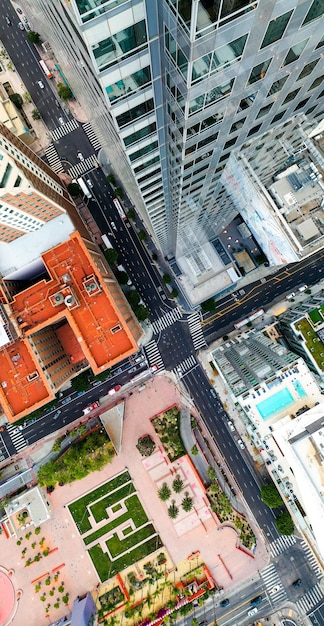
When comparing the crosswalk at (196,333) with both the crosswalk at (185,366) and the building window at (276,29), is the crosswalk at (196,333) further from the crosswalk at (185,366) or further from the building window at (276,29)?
the building window at (276,29)

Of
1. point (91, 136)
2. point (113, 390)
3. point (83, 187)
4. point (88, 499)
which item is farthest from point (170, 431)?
point (91, 136)

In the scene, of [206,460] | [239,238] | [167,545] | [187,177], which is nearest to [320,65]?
[187,177]

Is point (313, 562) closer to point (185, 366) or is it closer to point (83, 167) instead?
point (185, 366)

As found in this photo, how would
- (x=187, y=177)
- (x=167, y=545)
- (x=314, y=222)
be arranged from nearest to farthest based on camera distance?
(x=187, y=177) → (x=314, y=222) → (x=167, y=545)

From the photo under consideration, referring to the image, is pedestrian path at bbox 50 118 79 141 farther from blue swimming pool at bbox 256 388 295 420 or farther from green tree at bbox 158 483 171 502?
green tree at bbox 158 483 171 502

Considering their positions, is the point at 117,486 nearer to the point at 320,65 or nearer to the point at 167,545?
the point at 167,545

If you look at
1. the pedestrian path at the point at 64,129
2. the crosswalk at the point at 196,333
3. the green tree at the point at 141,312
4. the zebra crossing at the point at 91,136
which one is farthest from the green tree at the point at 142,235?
the pedestrian path at the point at 64,129
